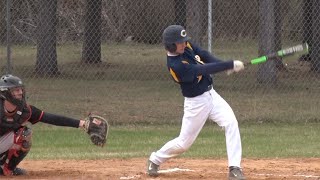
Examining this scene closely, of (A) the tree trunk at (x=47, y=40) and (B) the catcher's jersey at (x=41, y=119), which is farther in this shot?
(A) the tree trunk at (x=47, y=40)

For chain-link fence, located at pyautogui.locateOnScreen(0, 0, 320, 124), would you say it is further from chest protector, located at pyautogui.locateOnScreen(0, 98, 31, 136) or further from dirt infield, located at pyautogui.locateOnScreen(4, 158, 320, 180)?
chest protector, located at pyautogui.locateOnScreen(0, 98, 31, 136)

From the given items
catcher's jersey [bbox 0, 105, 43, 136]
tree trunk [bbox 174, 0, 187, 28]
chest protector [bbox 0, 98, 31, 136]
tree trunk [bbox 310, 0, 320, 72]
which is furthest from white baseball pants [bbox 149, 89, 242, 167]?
tree trunk [bbox 310, 0, 320, 72]

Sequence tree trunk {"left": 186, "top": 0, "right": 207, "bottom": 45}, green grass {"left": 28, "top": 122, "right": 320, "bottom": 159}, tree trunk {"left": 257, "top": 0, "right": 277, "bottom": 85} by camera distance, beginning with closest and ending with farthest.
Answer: green grass {"left": 28, "top": 122, "right": 320, "bottom": 159} → tree trunk {"left": 186, "top": 0, "right": 207, "bottom": 45} → tree trunk {"left": 257, "top": 0, "right": 277, "bottom": 85}

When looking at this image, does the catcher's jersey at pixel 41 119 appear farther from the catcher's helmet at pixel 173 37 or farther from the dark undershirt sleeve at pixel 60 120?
the catcher's helmet at pixel 173 37

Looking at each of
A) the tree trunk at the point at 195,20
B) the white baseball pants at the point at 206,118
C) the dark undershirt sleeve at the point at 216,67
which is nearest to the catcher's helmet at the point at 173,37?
the dark undershirt sleeve at the point at 216,67

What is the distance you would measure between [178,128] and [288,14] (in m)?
11.0

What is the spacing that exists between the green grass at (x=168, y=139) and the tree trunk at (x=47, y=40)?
70.1 inches

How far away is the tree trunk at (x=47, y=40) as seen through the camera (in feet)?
50.2

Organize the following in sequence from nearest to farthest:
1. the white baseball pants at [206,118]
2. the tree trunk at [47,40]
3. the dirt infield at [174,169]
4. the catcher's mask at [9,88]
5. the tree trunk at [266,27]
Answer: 1. the white baseball pants at [206,118]
2. the catcher's mask at [9,88]
3. the dirt infield at [174,169]
4. the tree trunk at [266,27]
5. the tree trunk at [47,40]

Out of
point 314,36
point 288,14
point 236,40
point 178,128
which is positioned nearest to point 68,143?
point 178,128

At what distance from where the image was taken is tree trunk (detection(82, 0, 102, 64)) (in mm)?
16266

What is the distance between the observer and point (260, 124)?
46.3 feet

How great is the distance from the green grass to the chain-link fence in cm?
61

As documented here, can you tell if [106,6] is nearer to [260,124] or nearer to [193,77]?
[260,124]
